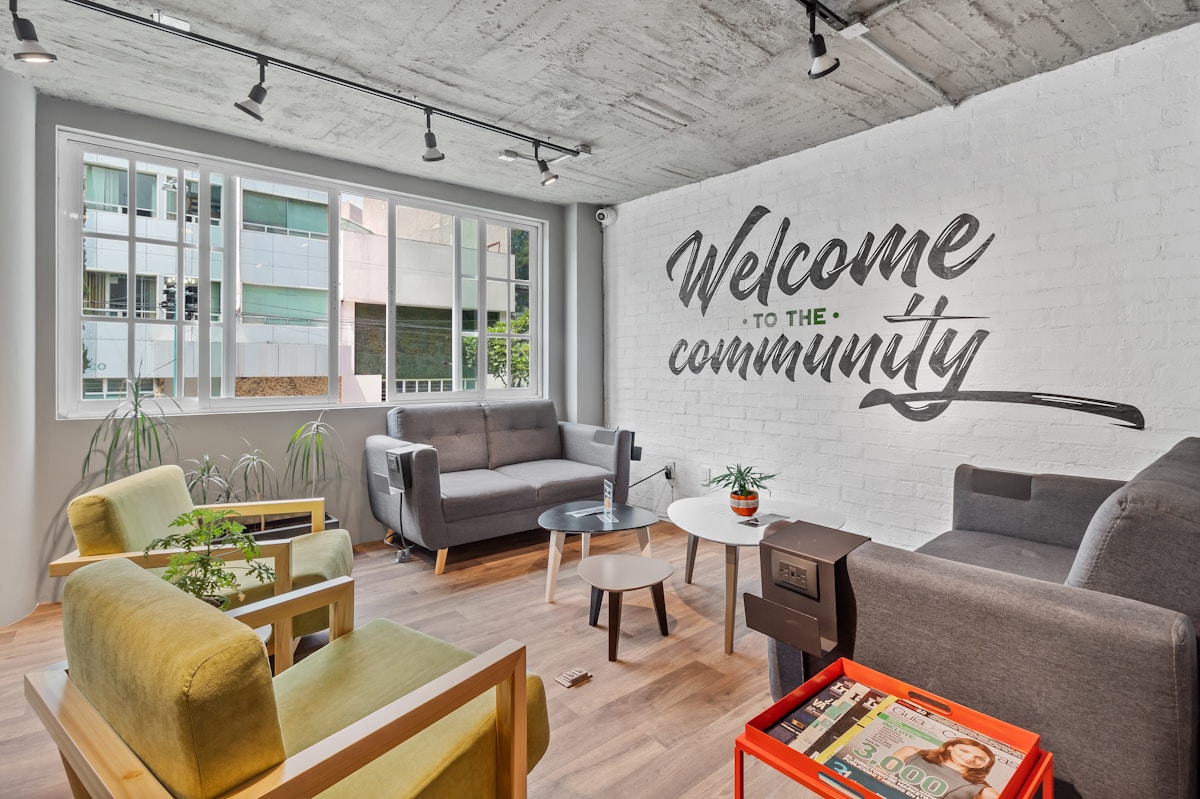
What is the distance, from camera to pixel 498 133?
11.4 ft

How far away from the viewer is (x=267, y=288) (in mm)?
3783

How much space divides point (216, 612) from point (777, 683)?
1344 millimetres

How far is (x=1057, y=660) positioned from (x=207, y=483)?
3928 millimetres

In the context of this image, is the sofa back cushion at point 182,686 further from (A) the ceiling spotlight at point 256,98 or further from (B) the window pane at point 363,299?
(B) the window pane at point 363,299

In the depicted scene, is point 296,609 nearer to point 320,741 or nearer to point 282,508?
point 320,741

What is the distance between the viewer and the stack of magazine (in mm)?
963

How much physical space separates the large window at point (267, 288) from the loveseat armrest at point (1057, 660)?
377 centimetres

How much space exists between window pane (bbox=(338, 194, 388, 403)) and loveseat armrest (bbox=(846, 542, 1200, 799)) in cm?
374

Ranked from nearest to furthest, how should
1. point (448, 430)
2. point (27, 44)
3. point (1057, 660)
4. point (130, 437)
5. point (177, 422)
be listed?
point (1057, 660) → point (27, 44) → point (130, 437) → point (177, 422) → point (448, 430)

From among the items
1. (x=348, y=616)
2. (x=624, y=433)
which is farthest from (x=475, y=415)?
(x=348, y=616)

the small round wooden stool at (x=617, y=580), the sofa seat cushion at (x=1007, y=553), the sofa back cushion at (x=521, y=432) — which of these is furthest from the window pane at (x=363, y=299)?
the sofa seat cushion at (x=1007, y=553)

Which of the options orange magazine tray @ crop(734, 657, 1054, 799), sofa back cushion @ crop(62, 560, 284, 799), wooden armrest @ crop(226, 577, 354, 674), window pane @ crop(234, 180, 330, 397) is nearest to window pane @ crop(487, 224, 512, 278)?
window pane @ crop(234, 180, 330, 397)

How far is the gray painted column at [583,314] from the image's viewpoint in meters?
5.08

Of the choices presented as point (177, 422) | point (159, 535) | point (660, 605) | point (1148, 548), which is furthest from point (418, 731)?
point (177, 422)
